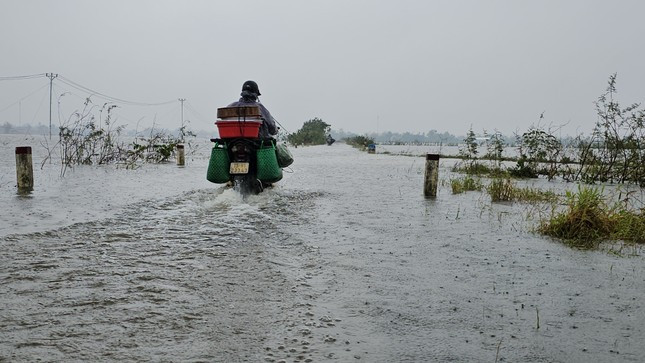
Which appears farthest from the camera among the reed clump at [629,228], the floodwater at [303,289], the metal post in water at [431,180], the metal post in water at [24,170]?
the metal post in water at [431,180]

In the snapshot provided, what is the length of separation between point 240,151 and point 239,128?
43 cm

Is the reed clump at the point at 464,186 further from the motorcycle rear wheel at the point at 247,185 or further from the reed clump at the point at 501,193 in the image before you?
the motorcycle rear wheel at the point at 247,185

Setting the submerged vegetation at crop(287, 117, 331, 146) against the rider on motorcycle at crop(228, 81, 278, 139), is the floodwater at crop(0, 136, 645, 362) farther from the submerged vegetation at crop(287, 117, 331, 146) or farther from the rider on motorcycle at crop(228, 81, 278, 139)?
the submerged vegetation at crop(287, 117, 331, 146)

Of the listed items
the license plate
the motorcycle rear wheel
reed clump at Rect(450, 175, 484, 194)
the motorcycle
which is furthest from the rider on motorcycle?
reed clump at Rect(450, 175, 484, 194)

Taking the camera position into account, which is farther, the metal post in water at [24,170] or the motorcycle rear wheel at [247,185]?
the metal post in water at [24,170]

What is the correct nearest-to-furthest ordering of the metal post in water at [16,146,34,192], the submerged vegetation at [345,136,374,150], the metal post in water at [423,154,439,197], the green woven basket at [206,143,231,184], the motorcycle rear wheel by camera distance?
the green woven basket at [206,143,231,184], the motorcycle rear wheel, the metal post in water at [16,146,34,192], the metal post in water at [423,154,439,197], the submerged vegetation at [345,136,374,150]

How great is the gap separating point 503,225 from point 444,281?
9.55ft

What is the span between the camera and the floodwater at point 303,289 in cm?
238

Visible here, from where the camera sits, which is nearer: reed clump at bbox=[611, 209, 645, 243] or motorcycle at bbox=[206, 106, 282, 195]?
reed clump at bbox=[611, 209, 645, 243]

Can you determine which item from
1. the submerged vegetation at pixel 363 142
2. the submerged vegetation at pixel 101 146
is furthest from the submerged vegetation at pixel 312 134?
the submerged vegetation at pixel 101 146

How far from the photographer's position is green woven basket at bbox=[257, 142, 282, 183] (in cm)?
768

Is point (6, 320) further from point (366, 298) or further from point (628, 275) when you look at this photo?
point (628, 275)

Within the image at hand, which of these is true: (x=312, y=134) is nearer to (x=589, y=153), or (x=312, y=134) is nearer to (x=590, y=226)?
(x=589, y=153)

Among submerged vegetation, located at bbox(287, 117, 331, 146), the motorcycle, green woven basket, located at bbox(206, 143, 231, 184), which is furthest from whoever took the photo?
submerged vegetation, located at bbox(287, 117, 331, 146)
